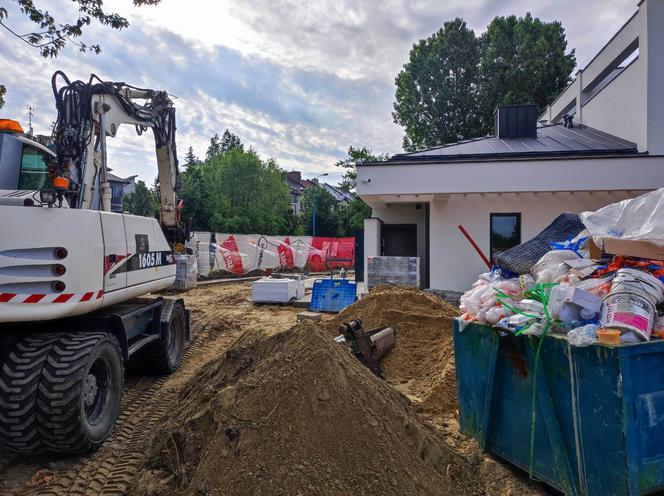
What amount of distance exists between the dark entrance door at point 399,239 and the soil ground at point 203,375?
6273 millimetres

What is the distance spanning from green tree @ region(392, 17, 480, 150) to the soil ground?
81.3 ft

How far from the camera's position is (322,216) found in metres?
42.8

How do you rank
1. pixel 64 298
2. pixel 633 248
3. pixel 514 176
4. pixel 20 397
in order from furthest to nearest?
pixel 514 176
pixel 64 298
pixel 20 397
pixel 633 248

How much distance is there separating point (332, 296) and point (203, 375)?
22.3 ft

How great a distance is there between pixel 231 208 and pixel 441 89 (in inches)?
741

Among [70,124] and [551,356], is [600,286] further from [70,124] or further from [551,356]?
[70,124]

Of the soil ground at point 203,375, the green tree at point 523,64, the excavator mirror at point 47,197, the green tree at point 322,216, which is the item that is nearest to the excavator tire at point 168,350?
the soil ground at point 203,375

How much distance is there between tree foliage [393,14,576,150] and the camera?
92.6 ft

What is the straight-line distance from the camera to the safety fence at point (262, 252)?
1945cm

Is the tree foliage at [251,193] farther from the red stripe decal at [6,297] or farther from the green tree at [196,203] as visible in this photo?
the red stripe decal at [6,297]

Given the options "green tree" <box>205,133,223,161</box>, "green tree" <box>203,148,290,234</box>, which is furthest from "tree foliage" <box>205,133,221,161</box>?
"green tree" <box>203,148,290,234</box>

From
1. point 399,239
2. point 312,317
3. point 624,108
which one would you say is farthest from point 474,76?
point 312,317

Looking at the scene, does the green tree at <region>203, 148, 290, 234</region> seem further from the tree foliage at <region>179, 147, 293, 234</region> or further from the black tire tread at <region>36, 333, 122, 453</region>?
the black tire tread at <region>36, 333, 122, 453</region>

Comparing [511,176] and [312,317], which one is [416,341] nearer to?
[312,317]
